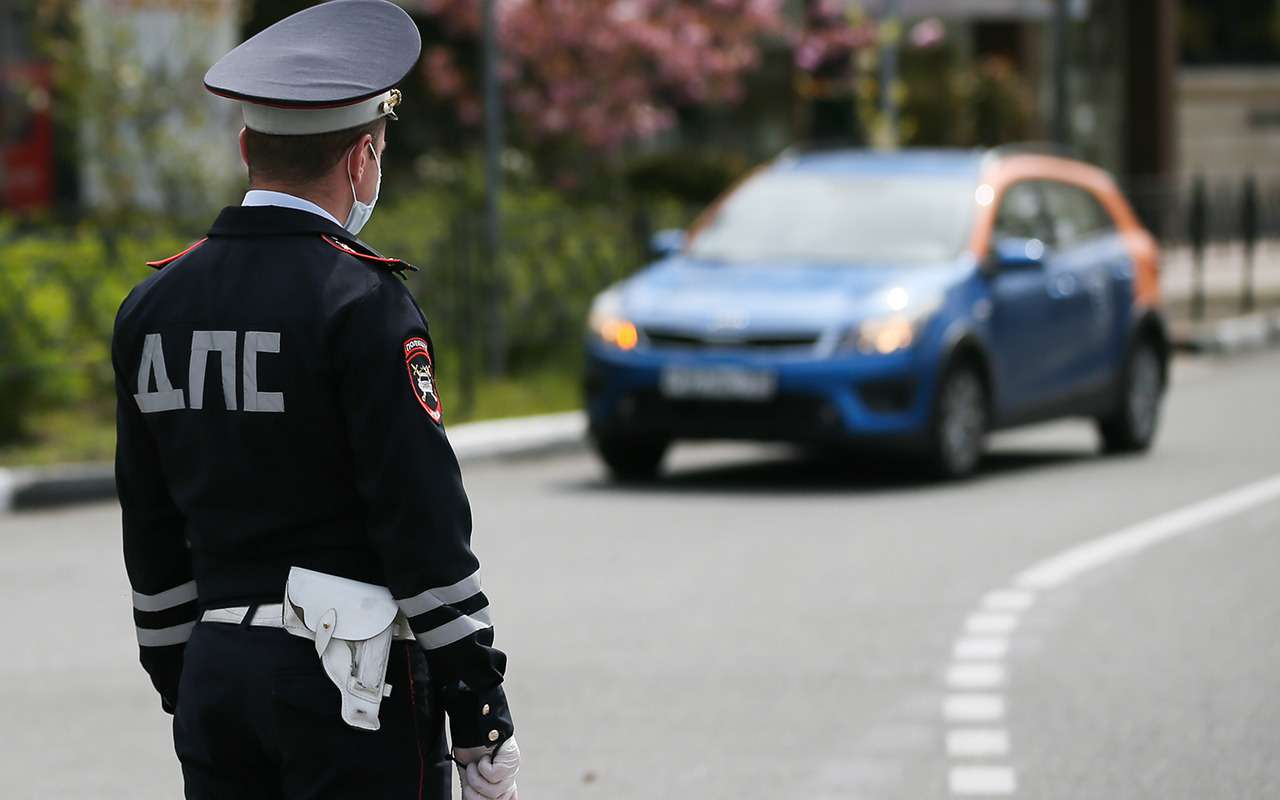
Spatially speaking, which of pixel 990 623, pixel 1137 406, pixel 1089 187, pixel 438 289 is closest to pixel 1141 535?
pixel 990 623

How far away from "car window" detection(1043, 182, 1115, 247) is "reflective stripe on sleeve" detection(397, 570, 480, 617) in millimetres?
10552

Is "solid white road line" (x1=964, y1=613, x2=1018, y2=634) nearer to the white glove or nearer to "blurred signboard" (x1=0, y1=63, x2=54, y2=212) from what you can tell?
the white glove

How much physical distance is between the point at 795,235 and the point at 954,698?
6082 mm

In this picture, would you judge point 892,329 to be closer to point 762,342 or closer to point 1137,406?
point 762,342

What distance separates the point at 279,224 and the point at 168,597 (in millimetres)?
597

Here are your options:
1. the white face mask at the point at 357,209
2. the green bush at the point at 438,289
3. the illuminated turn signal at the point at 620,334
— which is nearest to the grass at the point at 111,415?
the green bush at the point at 438,289

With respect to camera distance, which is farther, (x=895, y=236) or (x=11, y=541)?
(x=895, y=236)

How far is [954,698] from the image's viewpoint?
7.01 metres

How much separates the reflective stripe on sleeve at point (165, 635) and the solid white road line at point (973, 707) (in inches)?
141

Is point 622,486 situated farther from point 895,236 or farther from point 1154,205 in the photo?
point 1154,205

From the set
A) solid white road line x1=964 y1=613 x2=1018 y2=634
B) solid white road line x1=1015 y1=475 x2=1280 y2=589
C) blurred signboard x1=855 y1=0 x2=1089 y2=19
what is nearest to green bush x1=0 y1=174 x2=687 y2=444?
solid white road line x1=1015 y1=475 x2=1280 y2=589

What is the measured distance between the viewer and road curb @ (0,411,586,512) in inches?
464

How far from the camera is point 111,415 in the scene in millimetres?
13977

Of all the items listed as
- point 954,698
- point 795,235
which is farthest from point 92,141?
point 954,698
